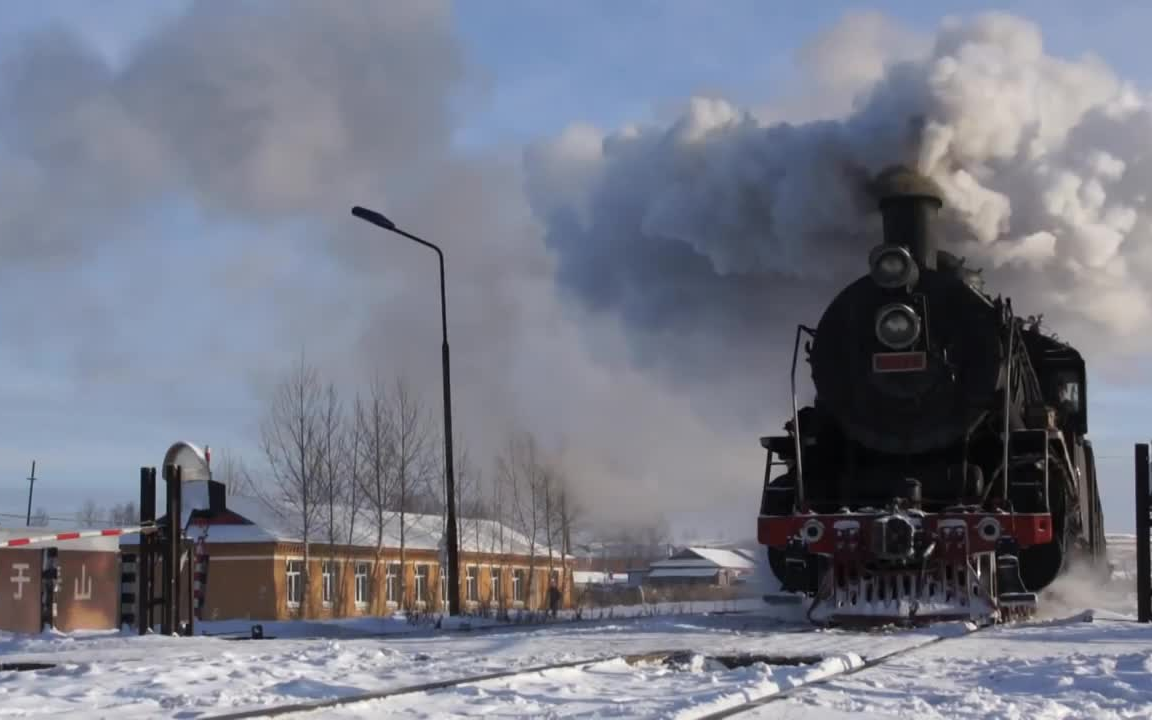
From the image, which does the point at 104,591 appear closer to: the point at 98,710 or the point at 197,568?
the point at 197,568

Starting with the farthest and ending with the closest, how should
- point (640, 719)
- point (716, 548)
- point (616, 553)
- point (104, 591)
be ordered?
point (616, 553), point (716, 548), point (104, 591), point (640, 719)

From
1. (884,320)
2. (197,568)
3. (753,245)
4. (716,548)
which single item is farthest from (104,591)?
(716,548)

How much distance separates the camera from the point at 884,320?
14531mm

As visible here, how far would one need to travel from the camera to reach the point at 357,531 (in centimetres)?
4403

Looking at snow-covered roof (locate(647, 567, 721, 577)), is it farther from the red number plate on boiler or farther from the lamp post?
the red number plate on boiler

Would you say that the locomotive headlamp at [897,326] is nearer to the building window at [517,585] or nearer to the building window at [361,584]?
the building window at [361,584]

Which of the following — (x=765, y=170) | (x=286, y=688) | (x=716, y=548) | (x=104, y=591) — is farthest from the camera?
(x=716, y=548)

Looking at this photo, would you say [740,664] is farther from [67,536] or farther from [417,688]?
[67,536]

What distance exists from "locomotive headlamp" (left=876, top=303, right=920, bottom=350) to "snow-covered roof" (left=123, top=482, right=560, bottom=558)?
19613 millimetres

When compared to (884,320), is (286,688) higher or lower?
lower

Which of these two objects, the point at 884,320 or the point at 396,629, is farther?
the point at 396,629

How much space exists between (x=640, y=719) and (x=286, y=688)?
7.88ft

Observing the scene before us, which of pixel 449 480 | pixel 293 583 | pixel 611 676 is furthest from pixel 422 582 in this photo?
pixel 611 676

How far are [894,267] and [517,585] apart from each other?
4003cm
